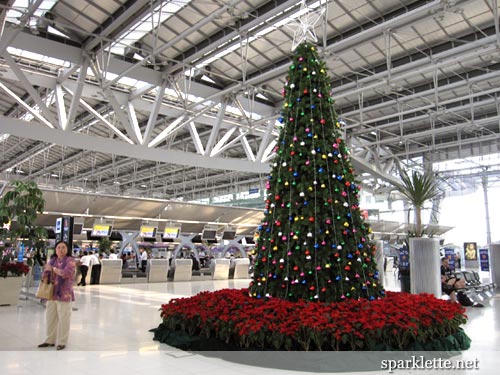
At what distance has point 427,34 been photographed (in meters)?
12.5

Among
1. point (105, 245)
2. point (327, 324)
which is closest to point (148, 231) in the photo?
point (105, 245)

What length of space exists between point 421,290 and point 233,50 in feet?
28.1

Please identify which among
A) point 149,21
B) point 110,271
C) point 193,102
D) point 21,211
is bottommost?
point 110,271

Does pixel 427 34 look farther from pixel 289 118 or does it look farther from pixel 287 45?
pixel 289 118

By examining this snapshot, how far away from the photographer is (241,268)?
24.0 m

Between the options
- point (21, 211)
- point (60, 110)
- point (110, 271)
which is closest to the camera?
point (21, 211)

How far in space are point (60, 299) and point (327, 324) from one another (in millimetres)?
3524

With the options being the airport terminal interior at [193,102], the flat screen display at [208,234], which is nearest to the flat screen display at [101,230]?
the airport terminal interior at [193,102]

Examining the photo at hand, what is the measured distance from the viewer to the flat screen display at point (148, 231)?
2119cm

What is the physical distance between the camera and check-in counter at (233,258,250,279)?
2380 cm

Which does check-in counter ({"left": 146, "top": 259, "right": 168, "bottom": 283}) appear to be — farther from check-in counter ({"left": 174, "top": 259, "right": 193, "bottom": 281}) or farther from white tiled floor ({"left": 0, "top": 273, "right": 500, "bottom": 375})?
white tiled floor ({"left": 0, "top": 273, "right": 500, "bottom": 375})

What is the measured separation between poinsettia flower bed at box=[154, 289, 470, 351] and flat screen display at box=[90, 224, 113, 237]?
14.4 metres

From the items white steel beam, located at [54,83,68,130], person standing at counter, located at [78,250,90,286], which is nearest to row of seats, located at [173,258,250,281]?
person standing at counter, located at [78,250,90,286]

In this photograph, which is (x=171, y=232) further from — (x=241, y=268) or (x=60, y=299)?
(x=60, y=299)
